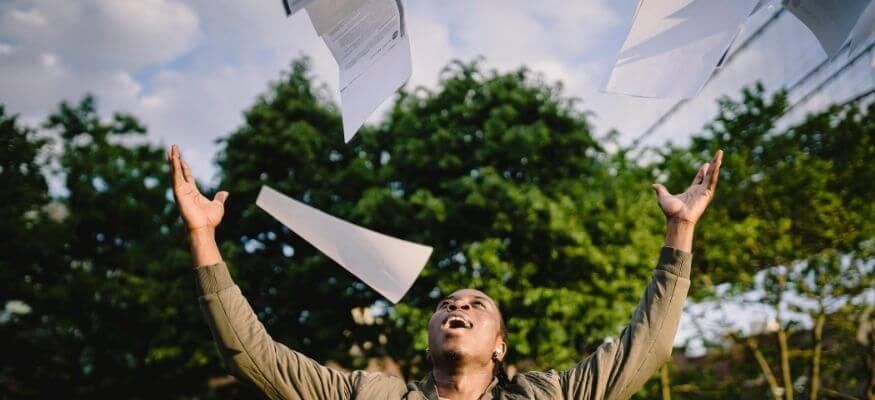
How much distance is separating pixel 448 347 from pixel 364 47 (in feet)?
3.93

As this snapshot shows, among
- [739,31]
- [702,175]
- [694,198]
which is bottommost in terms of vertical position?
[694,198]

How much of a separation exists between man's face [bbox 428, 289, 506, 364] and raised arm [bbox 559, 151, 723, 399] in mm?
430

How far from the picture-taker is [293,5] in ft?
8.02

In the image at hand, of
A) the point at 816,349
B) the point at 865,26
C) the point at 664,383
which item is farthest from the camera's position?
the point at 664,383

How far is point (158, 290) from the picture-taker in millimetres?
15750

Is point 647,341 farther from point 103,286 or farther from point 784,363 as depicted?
point 103,286

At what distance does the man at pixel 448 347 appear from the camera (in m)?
2.33

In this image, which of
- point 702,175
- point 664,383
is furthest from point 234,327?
point 664,383

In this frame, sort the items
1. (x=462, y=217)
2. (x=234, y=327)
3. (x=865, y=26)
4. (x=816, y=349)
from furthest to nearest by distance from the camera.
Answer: (x=816, y=349)
(x=462, y=217)
(x=865, y=26)
(x=234, y=327)

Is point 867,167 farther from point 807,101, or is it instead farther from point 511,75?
point 511,75

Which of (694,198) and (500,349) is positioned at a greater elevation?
(694,198)

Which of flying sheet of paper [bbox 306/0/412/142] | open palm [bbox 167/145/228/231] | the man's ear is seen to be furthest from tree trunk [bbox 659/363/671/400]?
open palm [bbox 167/145/228/231]

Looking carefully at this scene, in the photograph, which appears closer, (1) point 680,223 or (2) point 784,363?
(1) point 680,223

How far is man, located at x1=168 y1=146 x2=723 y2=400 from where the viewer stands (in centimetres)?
233
